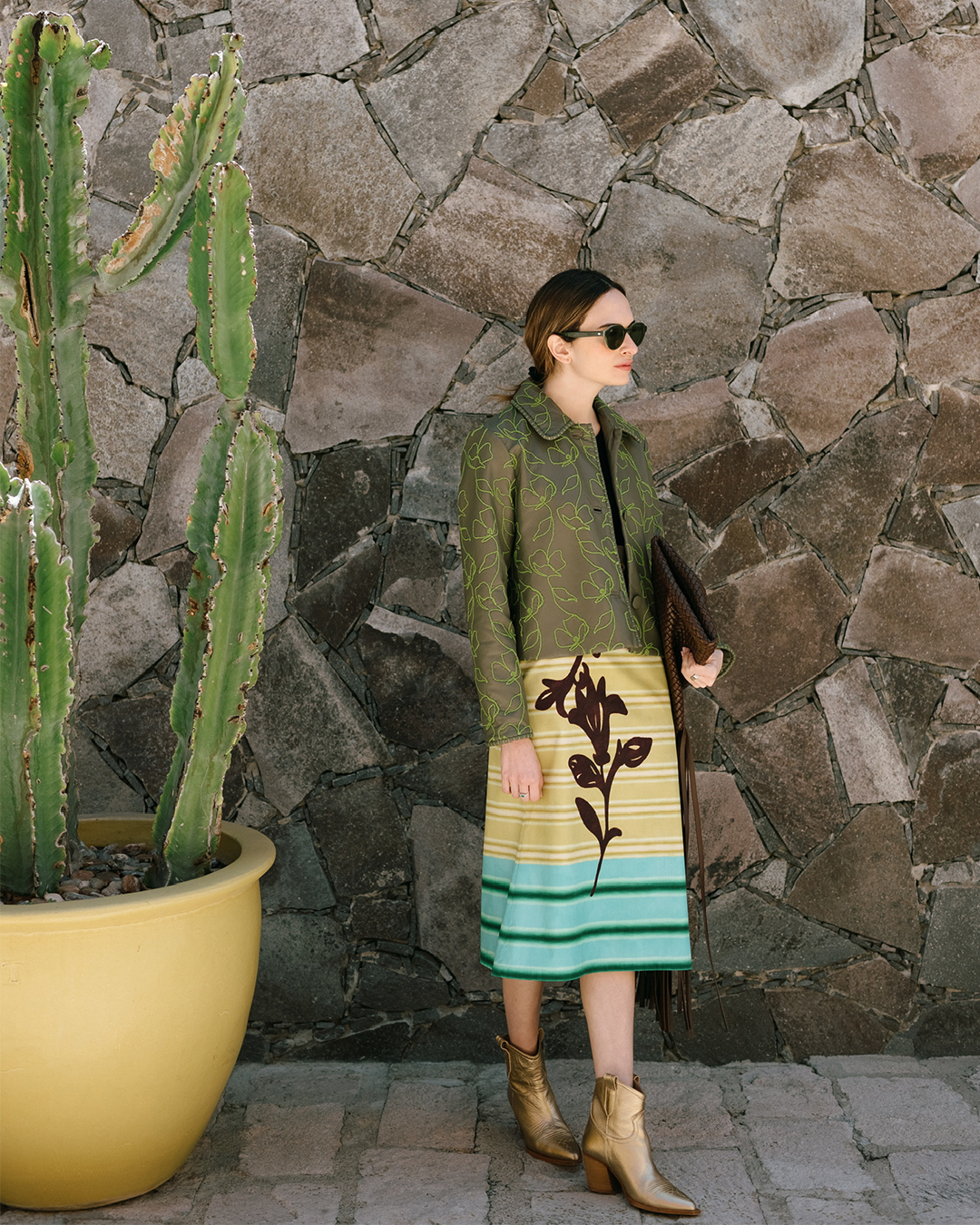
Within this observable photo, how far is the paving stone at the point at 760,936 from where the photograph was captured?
Result: 2.62 meters

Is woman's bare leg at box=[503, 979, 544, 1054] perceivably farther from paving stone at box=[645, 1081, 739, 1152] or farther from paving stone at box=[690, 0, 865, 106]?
paving stone at box=[690, 0, 865, 106]

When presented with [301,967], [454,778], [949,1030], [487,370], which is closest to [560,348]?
[487,370]

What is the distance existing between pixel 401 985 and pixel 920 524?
1.66 m

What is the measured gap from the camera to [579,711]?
202cm

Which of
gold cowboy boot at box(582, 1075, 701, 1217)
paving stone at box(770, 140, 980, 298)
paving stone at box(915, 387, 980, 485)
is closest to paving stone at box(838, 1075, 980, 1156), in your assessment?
gold cowboy boot at box(582, 1075, 701, 1217)

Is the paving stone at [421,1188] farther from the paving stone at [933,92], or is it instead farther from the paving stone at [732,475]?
the paving stone at [933,92]

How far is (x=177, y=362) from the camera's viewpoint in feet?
8.52

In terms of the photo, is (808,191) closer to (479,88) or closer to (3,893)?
(479,88)

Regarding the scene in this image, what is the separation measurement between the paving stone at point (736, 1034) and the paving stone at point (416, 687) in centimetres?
81

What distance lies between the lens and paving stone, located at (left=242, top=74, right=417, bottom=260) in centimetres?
255

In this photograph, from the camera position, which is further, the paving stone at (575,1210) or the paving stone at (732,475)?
the paving stone at (732,475)

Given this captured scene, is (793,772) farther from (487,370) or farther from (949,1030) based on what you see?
(487,370)

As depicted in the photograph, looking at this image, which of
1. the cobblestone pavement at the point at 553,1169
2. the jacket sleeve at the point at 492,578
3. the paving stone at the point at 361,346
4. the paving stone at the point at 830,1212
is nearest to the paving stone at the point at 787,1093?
the cobblestone pavement at the point at 553,1169

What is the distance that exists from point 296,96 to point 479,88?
43cm
